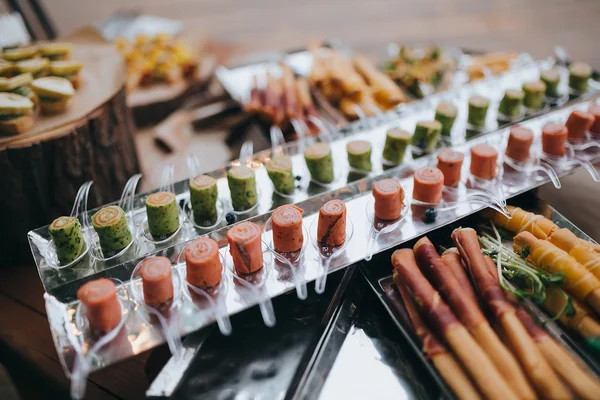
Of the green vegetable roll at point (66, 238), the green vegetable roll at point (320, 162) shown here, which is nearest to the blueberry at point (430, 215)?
the green vegetable roll at point (320, 162)

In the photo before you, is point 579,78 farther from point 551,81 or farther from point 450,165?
point 450,165

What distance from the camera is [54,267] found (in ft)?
5.32

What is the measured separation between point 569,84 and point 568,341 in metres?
1.70

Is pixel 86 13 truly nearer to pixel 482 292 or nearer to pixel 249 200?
pixel 249 200

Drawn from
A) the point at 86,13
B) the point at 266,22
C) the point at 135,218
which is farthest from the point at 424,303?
the point at 86,13

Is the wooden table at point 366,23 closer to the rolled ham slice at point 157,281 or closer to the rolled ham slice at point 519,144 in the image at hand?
the rolled ham slice at point 157,281

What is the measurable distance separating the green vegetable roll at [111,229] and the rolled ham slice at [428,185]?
1.07 metres

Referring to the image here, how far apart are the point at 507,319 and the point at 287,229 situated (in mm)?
720

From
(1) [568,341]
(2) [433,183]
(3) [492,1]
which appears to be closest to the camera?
(1) [568,341]

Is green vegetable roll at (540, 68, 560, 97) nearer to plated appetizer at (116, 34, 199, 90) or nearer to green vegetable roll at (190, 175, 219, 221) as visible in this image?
green vegetable roll at (190, 175, 219, 221)

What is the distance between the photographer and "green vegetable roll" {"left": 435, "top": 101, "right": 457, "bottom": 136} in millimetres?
2227

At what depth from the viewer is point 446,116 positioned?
2.22m

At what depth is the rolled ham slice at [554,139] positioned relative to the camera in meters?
2.00

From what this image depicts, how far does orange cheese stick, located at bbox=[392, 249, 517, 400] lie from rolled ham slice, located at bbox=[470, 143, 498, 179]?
1.83 ft
